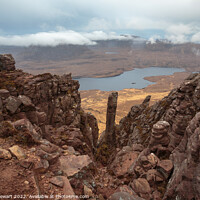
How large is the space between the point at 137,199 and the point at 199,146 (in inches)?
195

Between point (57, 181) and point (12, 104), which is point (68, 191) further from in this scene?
point (12, 104)

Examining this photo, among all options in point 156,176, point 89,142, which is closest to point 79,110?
point 89,142

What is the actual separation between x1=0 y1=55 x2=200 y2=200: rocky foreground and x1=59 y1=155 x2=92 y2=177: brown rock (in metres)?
0.07

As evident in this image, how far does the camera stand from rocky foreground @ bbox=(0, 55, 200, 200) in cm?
771

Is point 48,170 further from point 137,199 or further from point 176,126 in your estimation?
point 176,126

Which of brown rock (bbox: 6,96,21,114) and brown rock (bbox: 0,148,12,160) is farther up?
brown rock (bbox: 6,96,21,114)

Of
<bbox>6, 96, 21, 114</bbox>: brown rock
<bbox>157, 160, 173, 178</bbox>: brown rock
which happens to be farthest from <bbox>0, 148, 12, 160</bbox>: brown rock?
<bbox>157, 160, 173, 178</bbox>: brown rock

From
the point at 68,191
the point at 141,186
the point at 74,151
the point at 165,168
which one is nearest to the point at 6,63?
the point at 74,151

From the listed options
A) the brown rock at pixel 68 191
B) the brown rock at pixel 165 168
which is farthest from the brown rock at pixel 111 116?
the brown rock at pixel 68 191

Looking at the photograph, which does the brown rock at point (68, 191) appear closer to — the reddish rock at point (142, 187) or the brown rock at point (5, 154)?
the brown rock at point (5, 154)

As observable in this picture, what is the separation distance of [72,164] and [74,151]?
3.82 metres

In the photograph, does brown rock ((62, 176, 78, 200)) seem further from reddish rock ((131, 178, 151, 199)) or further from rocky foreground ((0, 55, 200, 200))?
reddish rock ((131, 178, 151, 199))

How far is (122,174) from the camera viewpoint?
16875 mm

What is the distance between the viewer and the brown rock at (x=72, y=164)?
9129 mm
